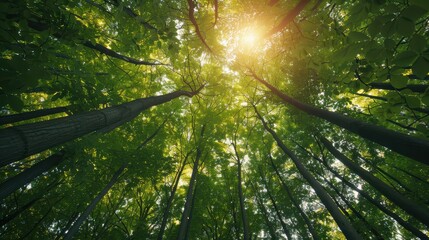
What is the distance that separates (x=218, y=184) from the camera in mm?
14406

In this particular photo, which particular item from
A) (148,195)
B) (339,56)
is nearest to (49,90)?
(339,56)

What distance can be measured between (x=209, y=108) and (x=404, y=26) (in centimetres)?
1075

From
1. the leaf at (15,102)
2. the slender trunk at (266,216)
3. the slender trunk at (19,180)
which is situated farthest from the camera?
the slender trunk at (266,216)

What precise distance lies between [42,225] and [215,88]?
927 centimetres

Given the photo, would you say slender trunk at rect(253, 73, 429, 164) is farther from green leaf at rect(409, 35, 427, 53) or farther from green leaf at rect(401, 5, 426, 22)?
green leaf at rect(401, 5, 426, 22)

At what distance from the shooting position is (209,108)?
11.8 meters

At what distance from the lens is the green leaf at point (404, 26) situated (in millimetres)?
1113

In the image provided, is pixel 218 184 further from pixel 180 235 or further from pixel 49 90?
pixel 49 90

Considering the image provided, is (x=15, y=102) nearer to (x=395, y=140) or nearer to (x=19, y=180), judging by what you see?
(x=19, y=180)

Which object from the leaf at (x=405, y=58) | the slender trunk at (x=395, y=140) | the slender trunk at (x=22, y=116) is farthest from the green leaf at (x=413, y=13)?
the slender trunk at (x=22, y=116)

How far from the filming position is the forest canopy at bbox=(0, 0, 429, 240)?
191 centimetres

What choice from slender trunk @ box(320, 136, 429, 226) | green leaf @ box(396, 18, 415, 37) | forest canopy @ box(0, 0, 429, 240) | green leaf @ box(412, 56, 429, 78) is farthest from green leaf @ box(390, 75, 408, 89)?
slender trunk @ box(320, 136, 429, 226)

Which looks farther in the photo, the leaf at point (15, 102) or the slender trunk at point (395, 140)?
the leaf at point (15, 102)

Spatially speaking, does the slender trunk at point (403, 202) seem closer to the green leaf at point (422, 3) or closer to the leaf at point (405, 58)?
the leaf at point (405, 58)
